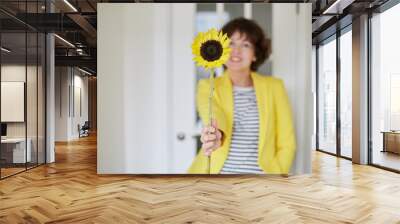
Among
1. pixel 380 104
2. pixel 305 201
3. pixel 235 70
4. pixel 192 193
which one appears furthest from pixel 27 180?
pixel 380 104

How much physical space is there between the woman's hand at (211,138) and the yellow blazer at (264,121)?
0.22ft

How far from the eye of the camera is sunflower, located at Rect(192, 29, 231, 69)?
226 inches

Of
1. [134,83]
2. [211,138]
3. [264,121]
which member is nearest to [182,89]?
[134,83]

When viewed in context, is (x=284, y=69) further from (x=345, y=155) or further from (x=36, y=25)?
(x=36, y=25)

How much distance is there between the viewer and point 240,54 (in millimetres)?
6301

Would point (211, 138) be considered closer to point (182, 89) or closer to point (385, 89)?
point (182, 89)

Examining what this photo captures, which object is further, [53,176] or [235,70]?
[53,176]

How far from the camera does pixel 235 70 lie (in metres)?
6.30

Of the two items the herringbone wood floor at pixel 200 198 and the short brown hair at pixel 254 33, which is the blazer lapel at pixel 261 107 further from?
the herringbone wood floor at pixel 200 198

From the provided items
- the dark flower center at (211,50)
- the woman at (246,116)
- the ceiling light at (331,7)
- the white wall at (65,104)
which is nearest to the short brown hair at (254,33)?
the woman at (246,116)

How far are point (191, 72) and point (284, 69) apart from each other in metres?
1.55

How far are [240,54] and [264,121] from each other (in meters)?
1.16

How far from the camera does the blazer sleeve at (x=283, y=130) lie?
21.0ft

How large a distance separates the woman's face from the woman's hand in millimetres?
967
